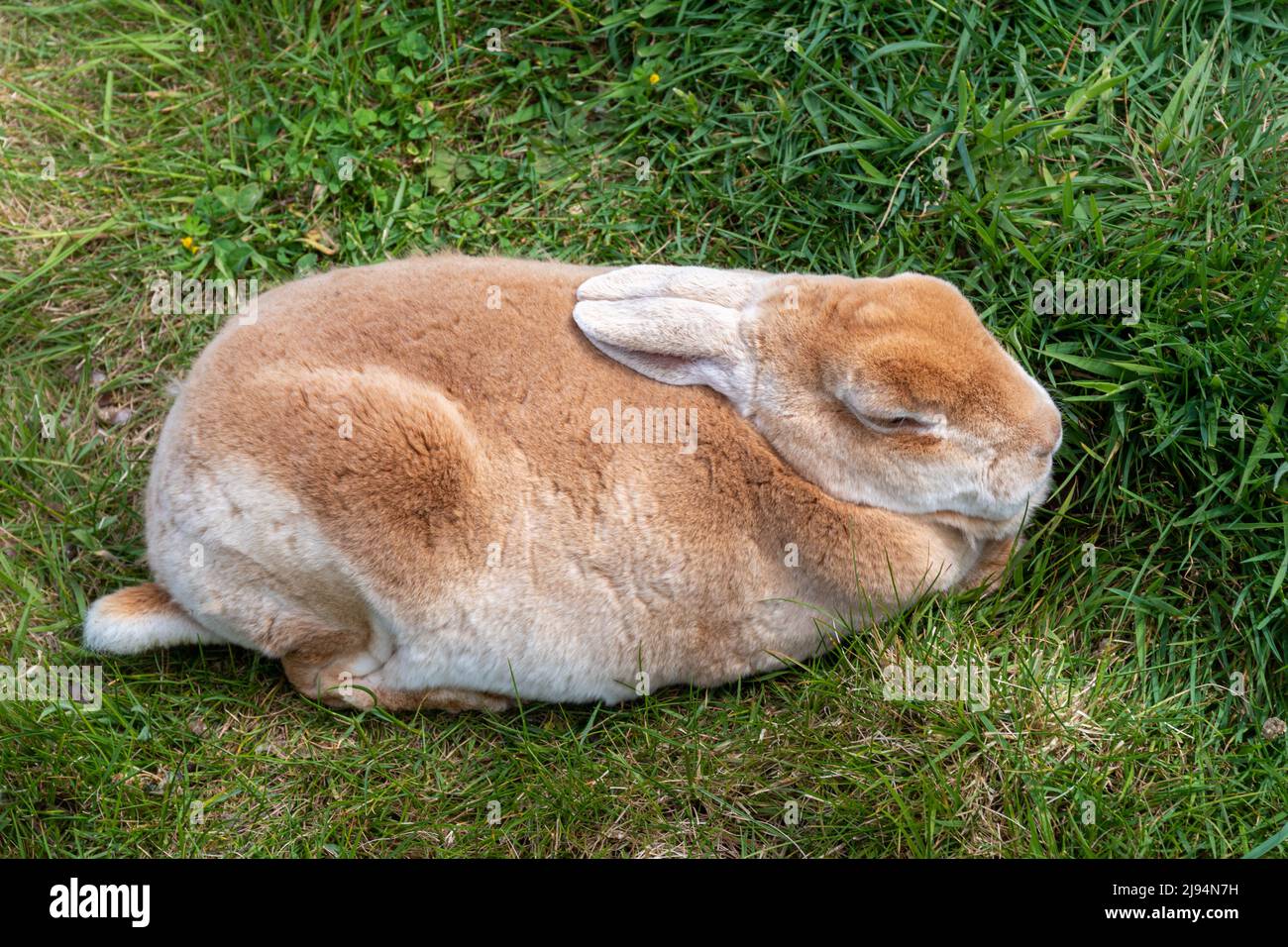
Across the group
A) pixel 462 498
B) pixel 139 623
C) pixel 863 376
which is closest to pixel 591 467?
pixel 462 498

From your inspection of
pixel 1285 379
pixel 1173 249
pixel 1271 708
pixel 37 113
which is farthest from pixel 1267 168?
pixel 37 113

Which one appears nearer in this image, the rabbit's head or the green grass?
the rabbit's head

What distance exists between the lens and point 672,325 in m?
3.91

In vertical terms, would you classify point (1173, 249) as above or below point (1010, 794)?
above

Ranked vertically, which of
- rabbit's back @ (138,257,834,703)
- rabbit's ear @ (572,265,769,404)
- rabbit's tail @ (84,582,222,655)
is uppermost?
rabbit's ear @ (572,265,769,404)

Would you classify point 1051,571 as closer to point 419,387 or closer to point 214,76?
point 419,387

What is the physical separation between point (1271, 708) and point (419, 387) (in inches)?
123

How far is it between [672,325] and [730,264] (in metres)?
1.09

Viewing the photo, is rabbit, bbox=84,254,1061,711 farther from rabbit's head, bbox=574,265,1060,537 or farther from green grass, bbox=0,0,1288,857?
green grass, bbox=0,0,1288,857

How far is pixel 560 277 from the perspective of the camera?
4.20 meters

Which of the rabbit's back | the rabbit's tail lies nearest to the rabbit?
the rabbit's back

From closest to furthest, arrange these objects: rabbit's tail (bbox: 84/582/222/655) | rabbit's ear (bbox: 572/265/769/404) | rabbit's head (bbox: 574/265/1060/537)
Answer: rabbit's head (bbox: 574/265/1060/537) < rabbit's ear (bbox: 572/265/769/404) < rabbit's tail (bbox: 84/582/222/655)

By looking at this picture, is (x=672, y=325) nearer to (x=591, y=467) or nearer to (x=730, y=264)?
(x=591, y=467)

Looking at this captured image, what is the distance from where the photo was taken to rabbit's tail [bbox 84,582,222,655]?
420cm
